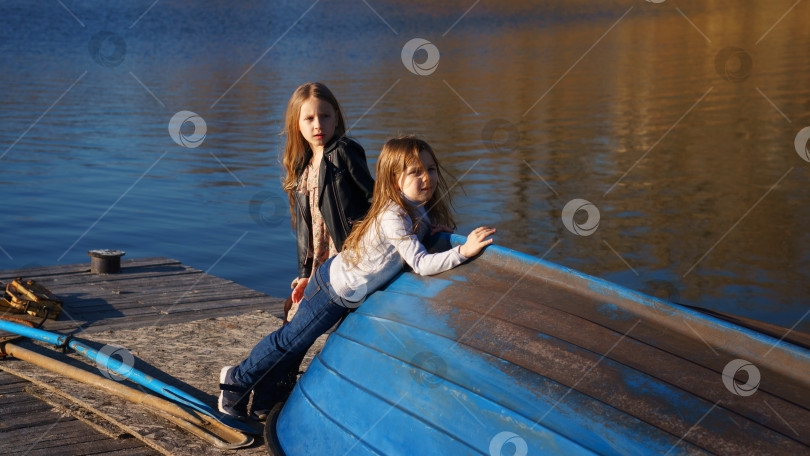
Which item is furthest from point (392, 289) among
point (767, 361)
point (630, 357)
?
point (767, 361)

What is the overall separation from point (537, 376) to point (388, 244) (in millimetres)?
926

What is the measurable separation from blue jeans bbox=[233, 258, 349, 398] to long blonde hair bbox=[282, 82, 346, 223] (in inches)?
25.0

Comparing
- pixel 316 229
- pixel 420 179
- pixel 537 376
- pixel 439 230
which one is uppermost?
pixel 420 179

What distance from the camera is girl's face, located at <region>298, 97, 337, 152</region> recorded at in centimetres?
422

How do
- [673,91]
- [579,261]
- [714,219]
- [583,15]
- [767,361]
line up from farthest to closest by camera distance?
[583,15] → [673,91] → [714,219] → [579,261] → [767,361]

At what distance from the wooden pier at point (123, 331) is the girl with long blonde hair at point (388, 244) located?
0.66m

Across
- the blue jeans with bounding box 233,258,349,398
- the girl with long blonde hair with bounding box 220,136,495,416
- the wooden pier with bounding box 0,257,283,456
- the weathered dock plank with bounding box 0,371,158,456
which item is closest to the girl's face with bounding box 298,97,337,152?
the girl with long blonde hair with bounding box 220,136,495,416

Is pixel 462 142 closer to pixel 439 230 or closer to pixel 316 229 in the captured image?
pixel 316 229

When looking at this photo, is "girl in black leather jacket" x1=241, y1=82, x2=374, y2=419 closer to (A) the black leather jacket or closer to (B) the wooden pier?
(A) the black leather jacket

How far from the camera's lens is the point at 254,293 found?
7.11 metres

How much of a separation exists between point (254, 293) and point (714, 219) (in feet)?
19.9

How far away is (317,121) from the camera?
4219 millimetres

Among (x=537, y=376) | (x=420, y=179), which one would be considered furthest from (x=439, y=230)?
(x=537, y=376)

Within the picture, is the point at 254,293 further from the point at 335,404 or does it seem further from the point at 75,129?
the point at 75,129
